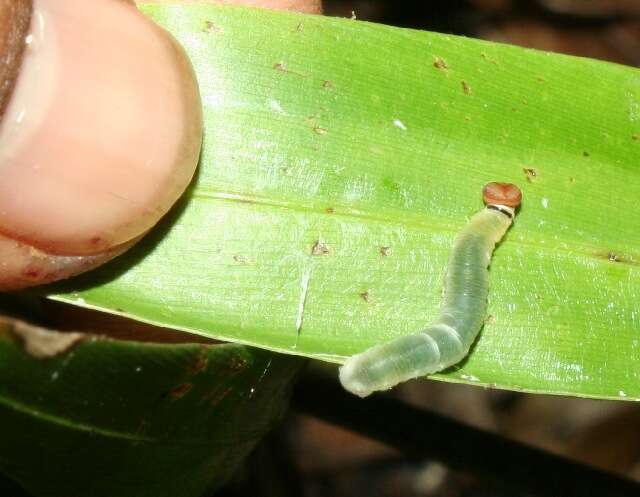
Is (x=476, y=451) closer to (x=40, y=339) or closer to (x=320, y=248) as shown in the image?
(x=320, y=248)

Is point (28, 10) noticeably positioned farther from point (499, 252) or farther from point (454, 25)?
point (454, 25)

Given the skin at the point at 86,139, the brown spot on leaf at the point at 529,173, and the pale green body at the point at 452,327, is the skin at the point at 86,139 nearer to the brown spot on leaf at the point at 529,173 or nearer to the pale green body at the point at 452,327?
the pale green body at the point at 452,327

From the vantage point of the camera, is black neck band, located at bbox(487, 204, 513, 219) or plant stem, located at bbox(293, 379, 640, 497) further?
plant stem, located at bbox(293, 379, 640, 497)

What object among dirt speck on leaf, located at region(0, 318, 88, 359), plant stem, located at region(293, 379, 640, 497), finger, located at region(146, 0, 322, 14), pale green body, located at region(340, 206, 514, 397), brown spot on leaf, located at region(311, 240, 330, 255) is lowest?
plant stem, located at region(293, 379, 640, 497)

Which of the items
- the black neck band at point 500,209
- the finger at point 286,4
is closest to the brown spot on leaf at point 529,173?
the black neck band at point 500,209

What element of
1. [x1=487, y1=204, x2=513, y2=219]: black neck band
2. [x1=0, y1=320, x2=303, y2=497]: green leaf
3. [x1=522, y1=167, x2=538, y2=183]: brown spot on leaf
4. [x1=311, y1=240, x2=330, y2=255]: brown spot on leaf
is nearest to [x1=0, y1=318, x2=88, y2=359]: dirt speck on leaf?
[x1=0, y1=320, x2=303, y2=497]: green leaf

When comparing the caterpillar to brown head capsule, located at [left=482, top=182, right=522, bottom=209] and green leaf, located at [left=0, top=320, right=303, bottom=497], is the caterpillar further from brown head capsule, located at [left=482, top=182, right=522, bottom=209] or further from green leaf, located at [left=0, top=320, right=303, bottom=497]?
green leaf, located at [left=0, top=320, right=303, bottom=497]

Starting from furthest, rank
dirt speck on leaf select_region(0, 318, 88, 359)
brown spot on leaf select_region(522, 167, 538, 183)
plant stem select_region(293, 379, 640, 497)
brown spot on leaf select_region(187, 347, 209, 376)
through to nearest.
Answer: plant stem select_region(293, 379, 640, 497), brown spot on leaf select_region(522, 167, 538, 183), brown spot on leaf select_region(187, 347, 209, 376), dirt speck on leaf select_region(0, 318, 88, 359)

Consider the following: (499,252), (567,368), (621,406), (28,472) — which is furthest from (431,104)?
(621,406)
